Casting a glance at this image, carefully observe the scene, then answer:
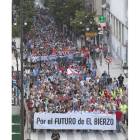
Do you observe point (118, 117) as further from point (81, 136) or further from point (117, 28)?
point (117, 28)

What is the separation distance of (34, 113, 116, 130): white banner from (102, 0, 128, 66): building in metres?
20.6

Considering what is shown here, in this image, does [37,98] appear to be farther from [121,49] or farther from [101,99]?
[121,49]

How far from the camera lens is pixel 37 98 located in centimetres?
2773

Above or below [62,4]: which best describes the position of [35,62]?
below

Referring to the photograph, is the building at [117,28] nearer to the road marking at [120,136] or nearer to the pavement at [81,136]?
the road marking at [120,136]

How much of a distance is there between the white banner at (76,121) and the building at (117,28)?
20.6 m

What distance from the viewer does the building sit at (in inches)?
1970

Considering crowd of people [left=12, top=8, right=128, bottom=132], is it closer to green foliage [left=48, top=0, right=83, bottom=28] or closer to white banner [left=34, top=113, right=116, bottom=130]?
white banner [left=34, top=113, right=116, bottom=130]

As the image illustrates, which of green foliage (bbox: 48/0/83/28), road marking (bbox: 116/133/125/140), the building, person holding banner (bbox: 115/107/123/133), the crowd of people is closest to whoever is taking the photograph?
road marking (bbox: 116/133/125/140)

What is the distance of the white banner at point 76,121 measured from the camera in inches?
1022

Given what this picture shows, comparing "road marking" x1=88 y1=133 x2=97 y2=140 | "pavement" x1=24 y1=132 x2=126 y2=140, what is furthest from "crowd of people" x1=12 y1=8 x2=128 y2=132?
"road marking" x1=88 y1=133 x2=97 y2=140

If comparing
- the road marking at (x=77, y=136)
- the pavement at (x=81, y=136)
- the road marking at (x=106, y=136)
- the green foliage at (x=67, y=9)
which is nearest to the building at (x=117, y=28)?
the green foliage at (x=67, y=9)
